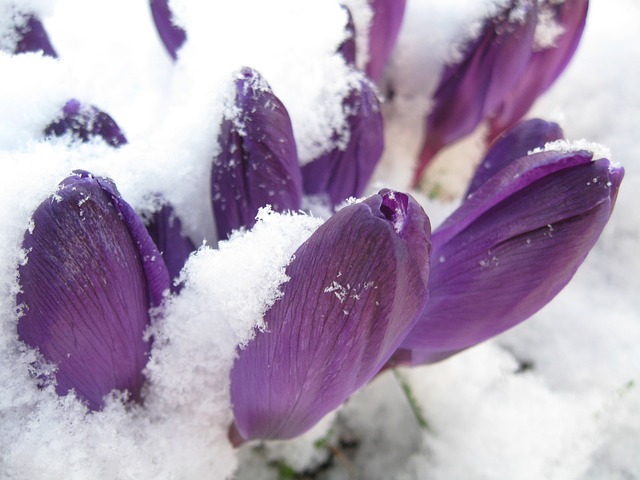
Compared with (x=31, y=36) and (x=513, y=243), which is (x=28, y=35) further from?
(x=513, y=243)

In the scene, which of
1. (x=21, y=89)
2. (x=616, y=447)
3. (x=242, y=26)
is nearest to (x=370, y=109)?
(x=242, y=26)

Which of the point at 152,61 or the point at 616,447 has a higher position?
the point at 152,61

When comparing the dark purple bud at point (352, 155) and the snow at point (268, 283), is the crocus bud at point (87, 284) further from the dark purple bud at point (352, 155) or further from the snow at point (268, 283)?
the dark purple bud at point (352, 155)

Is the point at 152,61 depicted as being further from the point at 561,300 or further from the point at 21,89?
the point at 561,300

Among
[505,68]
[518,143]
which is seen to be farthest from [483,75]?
[518,143]

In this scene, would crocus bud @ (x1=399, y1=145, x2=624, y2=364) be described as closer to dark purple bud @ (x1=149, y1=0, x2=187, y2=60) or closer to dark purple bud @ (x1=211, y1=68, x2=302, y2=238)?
dark purple bud @ (x1=211, y1=68, x2=302, y2=238)

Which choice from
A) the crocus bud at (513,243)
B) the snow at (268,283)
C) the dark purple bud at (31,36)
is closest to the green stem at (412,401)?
the snow at (268,283)

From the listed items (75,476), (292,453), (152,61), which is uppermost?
(152,61)
